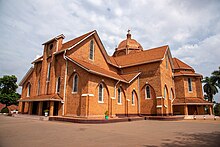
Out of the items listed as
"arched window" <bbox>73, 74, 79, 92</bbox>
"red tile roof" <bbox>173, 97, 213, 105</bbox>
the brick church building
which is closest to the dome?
the brick church building

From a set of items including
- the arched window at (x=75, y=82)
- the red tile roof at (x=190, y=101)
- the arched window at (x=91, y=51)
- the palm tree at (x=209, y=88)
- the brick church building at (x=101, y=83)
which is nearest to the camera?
the brick church building at (x=101, y=83)

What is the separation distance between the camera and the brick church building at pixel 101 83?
59.2 feet

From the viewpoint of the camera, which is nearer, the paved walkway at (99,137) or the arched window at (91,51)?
the paved walkway at (99,137)

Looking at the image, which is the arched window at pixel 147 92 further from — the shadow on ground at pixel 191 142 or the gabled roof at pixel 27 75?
the gabled roof at pixel 27 75

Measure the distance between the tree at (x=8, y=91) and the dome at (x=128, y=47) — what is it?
101ft

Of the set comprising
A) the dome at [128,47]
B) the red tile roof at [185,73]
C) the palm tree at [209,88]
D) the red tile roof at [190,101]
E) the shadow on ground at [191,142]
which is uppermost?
the dome at [128,47]

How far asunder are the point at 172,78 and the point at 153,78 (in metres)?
6.45

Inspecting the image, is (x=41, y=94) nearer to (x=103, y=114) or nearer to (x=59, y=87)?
(x=59, y=87)

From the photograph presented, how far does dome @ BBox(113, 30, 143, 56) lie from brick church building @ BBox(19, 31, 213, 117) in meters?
7.73

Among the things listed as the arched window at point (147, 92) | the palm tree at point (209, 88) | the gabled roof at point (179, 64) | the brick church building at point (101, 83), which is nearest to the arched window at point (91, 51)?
the brick church building at point (101, 83)

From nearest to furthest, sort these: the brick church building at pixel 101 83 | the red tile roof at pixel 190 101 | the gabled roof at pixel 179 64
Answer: the brick church building at pixel 101 83 < the red tile roof at pixel 190 101 < the gabled roof at pixel 179 64

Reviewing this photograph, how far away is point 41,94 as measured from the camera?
21391mm

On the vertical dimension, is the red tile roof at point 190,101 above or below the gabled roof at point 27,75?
below

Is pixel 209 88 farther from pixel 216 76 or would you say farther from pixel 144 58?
pixel 144 58
